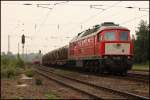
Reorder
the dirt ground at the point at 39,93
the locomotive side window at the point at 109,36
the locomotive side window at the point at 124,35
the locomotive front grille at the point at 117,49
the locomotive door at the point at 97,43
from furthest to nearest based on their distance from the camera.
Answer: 1. the locomotive door at the point at 97,43
2. the locomotive side window at the point at 124,35
3. the locomotive side window at the point at 109,36
4. the locomotive front grille at the point at 117,49
5. the dirt ground at the point at 39,93

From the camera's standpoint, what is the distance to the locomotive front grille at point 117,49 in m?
26.0

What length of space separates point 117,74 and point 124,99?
15926mm

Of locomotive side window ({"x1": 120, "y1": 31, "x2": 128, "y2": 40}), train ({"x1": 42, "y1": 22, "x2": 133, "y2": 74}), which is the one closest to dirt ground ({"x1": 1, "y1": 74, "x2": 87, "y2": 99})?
train ({"x1": 42, "y1": 22, "x2": 133, "y2": 74})

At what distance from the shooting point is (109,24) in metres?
28.5

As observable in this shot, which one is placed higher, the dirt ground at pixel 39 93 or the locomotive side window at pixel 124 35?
the locomotive side window at pixel 124 35

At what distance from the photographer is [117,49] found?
26.1 m

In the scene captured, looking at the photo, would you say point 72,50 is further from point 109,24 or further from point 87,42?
point 109,24

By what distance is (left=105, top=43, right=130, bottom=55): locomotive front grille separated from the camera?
26.0 meters

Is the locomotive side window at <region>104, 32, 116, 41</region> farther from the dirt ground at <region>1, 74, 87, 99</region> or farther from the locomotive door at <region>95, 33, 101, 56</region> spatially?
the dirt ground at <region>1, 74, 87, 99</region>

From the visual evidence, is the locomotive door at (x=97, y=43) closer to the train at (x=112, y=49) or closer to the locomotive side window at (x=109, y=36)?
the train at (x=112, y=49)

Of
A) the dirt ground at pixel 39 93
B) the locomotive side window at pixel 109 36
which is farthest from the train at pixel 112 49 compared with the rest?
the dirt ground at pixel 39 93

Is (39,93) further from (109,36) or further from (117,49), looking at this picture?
(109,36)

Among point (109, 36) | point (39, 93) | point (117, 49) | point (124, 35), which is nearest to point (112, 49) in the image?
point (117, 49)

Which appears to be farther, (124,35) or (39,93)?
(124,35)
